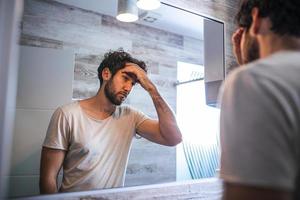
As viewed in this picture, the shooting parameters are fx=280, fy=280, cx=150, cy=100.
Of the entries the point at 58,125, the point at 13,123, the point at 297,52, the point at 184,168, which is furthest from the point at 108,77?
the point at 297,52

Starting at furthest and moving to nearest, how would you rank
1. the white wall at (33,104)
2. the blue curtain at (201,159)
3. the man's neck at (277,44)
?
the blue curtain at (201,159)
the white wall at (33,104)
the man's neck at (277,44)

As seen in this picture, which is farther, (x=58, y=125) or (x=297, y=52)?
(x=58, y=125)

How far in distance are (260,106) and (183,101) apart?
0.87 meters

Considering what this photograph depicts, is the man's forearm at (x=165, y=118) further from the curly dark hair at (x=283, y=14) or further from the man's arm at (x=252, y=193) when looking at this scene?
the man's arm at (x=252, y=193)

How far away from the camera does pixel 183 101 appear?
4.29 feet

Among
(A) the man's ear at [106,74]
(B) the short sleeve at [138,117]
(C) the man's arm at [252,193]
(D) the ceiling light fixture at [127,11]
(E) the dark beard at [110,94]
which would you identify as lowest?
(C) the man's arm at [252,193]

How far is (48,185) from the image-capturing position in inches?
36.4

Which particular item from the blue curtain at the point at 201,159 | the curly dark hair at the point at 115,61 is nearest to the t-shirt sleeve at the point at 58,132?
the curly dark hair at the point at 115,61

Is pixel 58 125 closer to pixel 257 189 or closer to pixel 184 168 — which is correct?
pixel 184 168

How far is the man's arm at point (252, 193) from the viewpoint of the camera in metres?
0.42

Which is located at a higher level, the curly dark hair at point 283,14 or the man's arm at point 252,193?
the curly dark hair at point 283,14

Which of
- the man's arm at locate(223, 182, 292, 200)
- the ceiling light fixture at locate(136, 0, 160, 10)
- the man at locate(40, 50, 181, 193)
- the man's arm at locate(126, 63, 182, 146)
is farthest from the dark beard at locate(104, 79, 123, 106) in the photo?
the man's arm at locate(223, 182, 292, 200)

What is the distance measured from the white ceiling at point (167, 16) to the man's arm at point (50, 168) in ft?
1.77

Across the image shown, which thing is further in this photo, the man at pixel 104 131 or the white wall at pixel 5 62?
the man at pixel 104 131
